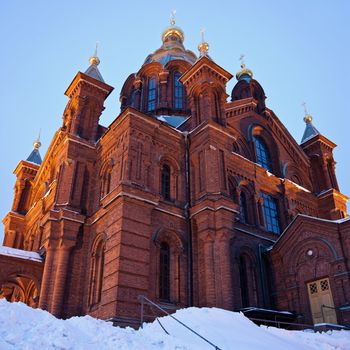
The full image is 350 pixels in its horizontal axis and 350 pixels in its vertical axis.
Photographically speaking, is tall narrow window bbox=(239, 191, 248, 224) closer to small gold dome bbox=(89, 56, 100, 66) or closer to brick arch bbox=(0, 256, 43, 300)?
brick arch bbox=(0, 256, 43, 300)

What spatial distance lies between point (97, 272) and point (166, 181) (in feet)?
16.6

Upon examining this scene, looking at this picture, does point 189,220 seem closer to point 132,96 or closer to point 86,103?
point 86,103

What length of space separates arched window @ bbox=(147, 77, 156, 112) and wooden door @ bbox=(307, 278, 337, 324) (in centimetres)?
1660

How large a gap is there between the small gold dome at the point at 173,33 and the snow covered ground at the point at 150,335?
29629 millimetres

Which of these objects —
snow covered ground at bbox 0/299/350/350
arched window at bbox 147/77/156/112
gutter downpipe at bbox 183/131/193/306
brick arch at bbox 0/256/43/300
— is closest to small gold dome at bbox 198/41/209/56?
gutter downpipe at bbox 183/131/193/306

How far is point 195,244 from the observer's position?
56.0 feet

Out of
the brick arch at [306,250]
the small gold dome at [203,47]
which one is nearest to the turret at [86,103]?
the small gold dome at [203,47]

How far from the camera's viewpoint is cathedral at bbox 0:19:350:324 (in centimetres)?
1548

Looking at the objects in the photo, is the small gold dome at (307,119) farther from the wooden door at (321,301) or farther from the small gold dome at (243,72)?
the wooden door at (321,301)

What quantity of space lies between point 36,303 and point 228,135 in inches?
453

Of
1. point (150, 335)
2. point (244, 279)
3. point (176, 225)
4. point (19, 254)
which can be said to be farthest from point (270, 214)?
point (150, 335)

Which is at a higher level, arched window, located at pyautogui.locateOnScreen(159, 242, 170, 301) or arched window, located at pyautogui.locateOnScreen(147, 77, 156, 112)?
arched window, located at pyautogui.locateOnScreen(147, 77, 156, 112)

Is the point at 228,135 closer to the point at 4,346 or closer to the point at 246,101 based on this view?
the point at 246,101

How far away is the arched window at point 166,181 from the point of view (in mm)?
18266
